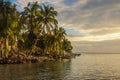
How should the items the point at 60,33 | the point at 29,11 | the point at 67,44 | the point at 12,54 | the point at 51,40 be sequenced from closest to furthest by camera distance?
the point at 12,54 < the point at 29,11 < the point at 51,40 < the point at 60,33 < the point at 67,44

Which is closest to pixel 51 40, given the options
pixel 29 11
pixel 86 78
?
pixel 29 11

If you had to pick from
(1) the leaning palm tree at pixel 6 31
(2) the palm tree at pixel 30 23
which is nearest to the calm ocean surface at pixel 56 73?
(1) the leaning palm tree at pixel 6 31

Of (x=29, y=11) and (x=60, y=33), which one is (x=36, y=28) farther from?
(x=60, y=33)

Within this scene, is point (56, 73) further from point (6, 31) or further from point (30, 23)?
point (30, 23)

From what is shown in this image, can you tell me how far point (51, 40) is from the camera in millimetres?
105938

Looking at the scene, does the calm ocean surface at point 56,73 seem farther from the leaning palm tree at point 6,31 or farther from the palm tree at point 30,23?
the palm tree at point 30,23

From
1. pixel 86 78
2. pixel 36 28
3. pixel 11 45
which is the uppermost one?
pixel 36 28

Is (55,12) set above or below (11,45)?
above

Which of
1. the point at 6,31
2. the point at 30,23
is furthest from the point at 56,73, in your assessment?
the point at 30,23

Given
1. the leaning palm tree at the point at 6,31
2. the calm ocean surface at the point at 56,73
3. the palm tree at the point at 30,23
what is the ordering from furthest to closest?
the palm tree at the point at 30,23
the leaning palm tree at the point at 6,31
the calm ocean surface at the point at 56,73

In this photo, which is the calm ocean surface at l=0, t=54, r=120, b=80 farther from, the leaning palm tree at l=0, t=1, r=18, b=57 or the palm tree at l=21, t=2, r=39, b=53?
the palm tree at l=21, t=2, r=39, b=53

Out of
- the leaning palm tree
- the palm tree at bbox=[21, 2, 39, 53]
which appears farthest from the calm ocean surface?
the palm tree at bbox=[21, 2, 39, 53]

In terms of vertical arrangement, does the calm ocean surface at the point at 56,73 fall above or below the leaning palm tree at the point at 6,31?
below

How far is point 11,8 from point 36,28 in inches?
447
